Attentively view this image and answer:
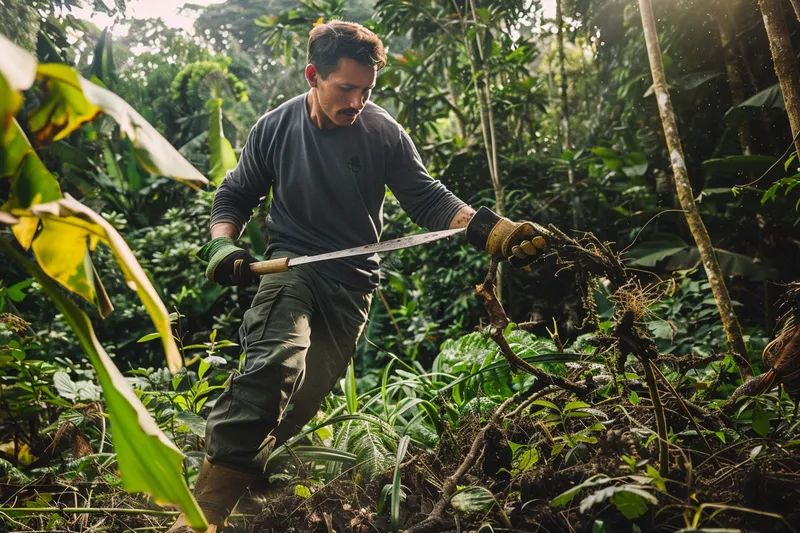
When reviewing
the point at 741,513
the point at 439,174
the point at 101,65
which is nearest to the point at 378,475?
the point at 741,513

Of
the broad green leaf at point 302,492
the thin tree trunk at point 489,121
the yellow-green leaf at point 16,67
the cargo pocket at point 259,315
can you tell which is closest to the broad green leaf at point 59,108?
the yellow-green leaf at point 16,67

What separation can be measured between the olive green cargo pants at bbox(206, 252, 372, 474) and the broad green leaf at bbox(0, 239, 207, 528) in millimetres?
798

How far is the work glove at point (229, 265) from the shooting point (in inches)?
75.5

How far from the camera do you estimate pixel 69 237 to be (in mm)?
990

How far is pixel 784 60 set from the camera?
2025 mm

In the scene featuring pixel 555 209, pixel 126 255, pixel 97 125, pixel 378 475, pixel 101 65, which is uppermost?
pixel 101 65

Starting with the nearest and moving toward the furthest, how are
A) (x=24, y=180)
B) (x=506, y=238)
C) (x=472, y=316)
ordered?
(x=24, y=180) < (x=506, y=238) < (x=472, y=316)

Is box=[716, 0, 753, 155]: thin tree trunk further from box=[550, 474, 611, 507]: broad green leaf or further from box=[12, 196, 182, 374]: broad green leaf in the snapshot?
box=[12, 196, 182, 374]: broad green leaf

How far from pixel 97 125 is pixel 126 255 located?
7.37 m

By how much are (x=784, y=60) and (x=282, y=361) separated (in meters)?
2.12

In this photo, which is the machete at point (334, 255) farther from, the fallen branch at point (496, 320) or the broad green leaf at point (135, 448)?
the broad green leaf at point (135, 448)

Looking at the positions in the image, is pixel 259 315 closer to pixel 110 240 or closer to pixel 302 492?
pixel 302 492

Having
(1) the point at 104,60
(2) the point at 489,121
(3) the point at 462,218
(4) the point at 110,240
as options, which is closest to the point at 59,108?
(4) the point at 110,240

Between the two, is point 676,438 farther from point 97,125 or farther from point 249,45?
point 249,45
